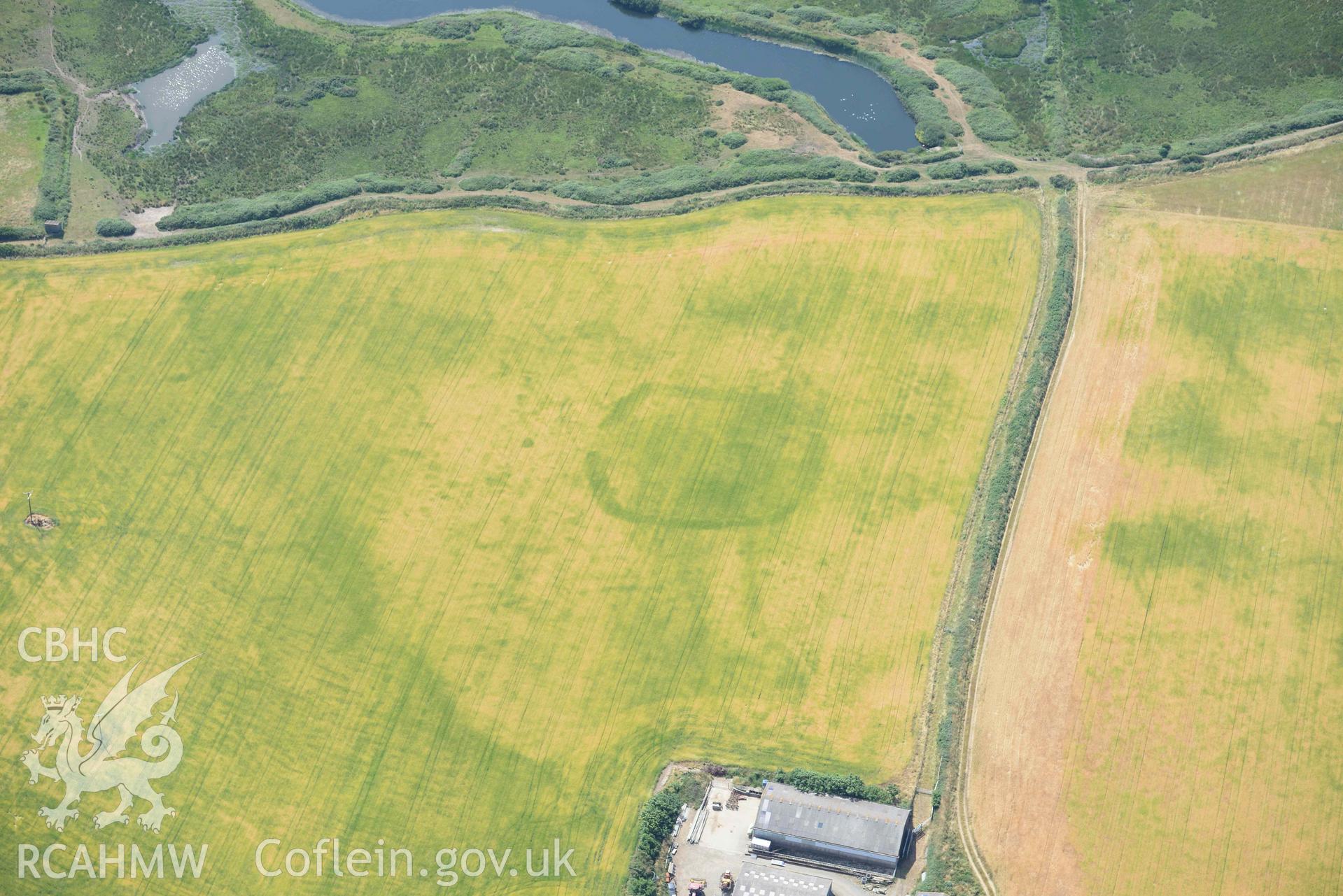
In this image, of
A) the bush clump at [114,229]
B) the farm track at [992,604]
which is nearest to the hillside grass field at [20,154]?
the bush clump at [114,229]

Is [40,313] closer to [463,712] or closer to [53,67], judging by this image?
[53,67]

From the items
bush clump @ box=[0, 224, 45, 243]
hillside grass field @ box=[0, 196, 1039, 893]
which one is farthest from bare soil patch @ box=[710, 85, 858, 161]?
bush clump @ box=[0, 224, 45, 243]

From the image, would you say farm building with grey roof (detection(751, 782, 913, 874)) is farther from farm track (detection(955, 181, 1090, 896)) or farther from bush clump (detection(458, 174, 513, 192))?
bush clump (detection(458, 174, 513, 192))

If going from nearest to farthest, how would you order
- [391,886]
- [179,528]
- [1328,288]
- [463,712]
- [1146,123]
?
1. [391,886]
2. [463,712]
3. [179,528]
4. [1328,288]
5. [1146,123]

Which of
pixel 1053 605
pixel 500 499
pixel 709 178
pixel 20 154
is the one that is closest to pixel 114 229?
pixel 20 154

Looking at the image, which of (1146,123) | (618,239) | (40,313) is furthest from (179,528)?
(1146,123)
